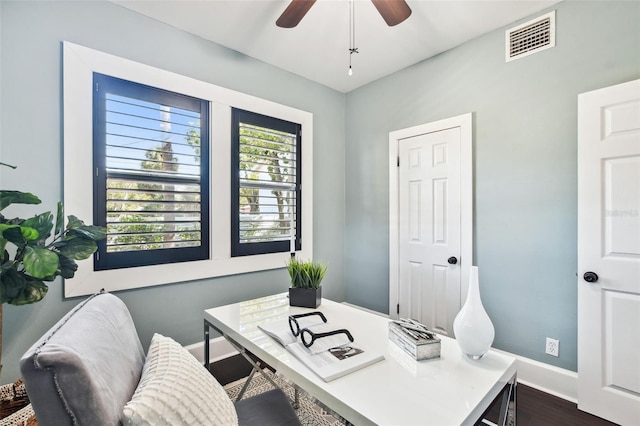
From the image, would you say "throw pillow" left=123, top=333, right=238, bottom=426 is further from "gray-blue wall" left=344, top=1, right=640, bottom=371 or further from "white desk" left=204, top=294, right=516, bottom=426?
"gray-blue wall" left=344, top=1, right=640, bottom=371

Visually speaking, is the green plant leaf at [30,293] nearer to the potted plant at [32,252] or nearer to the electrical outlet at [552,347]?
the potted plant at [32,252]

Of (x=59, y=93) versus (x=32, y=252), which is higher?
(x=59, y=93)

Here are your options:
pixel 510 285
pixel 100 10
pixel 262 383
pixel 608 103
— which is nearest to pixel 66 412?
pixel 262 383

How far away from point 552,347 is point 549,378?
8.7 inches

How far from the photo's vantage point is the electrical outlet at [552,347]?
84.7 inches

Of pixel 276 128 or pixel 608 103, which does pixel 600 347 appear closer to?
pixel 608 103

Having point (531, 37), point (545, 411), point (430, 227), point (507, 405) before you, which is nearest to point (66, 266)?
point (507, 405)

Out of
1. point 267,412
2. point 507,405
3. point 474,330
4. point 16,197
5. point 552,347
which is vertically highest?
point 16,197

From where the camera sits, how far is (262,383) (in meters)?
2.19

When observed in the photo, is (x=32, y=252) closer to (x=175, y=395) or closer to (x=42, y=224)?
(x=42, y=224)

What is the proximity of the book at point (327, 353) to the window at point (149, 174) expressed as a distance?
1.37 m

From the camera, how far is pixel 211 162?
103 inches

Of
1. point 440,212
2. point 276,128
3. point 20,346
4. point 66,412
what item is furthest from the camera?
point 276,128

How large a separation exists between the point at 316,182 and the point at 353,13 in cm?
169
